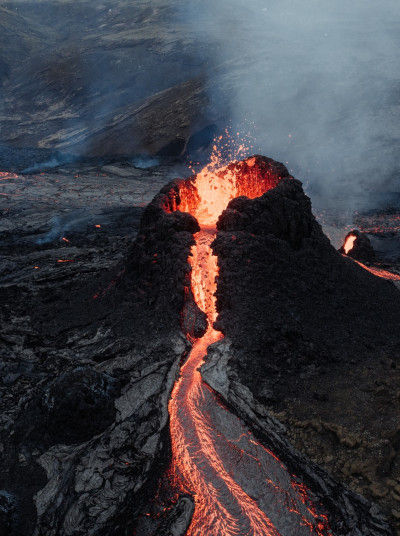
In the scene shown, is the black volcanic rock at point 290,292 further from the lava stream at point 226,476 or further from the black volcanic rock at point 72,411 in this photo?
the black volcanic rock at point 72,411

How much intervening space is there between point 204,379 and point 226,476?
103 cm

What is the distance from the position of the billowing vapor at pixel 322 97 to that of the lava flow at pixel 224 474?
14.0 m

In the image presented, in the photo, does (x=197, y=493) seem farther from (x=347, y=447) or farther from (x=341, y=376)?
(x=341, y=376)

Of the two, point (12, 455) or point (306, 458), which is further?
point (12, 455)

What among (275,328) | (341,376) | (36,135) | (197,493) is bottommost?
(197,493)

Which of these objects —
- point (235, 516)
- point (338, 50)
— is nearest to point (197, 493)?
point (235, 516)

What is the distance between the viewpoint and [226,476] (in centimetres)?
323

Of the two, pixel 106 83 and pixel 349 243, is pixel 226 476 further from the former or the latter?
pixel 106 83

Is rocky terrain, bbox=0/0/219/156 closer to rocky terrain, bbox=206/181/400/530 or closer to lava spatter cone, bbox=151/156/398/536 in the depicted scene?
lava spatter cone, bbox=151/156/398/536

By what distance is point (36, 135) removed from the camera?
25.5 meters

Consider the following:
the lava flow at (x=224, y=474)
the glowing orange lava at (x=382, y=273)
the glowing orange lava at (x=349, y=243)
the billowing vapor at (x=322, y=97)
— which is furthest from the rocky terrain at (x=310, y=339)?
the billowing vapor at (x=322, y=97)

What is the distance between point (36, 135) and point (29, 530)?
88.0 ft

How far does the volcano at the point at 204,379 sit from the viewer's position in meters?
3.03

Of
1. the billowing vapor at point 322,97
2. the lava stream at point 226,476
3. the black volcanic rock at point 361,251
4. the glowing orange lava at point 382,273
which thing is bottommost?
the lava stream at point 226,476
